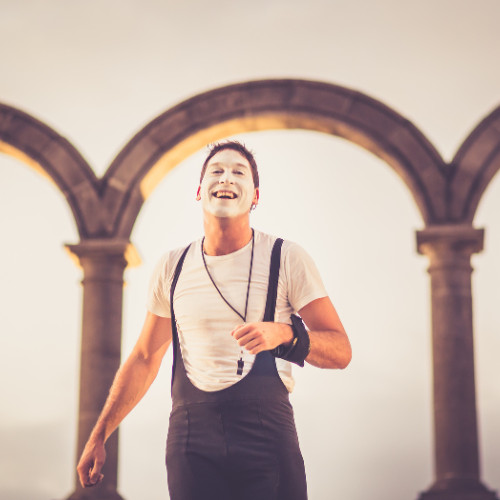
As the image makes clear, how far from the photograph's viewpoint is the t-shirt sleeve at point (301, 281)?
3.64 m

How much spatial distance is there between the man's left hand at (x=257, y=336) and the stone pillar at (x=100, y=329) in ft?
27.8

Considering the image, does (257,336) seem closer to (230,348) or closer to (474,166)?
(230,348)

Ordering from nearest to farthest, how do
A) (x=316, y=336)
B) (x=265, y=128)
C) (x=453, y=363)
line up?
(x=316, y=336) → (x=453, y=363) → (x=265, y=128)

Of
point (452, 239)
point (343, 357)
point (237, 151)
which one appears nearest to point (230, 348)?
point (343, 357)

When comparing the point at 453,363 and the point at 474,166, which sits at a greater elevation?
the point at 474,166

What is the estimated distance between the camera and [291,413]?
3.53 m

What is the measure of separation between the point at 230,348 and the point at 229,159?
713 mm

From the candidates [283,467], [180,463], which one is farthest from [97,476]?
[283,467]

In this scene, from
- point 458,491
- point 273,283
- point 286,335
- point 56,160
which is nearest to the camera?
point 286,335

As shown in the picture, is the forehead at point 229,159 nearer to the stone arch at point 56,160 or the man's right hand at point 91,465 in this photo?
the man's right hand at point 91,465

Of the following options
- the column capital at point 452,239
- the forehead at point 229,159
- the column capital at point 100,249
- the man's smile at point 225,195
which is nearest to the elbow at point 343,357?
the man's smile at point 225,195

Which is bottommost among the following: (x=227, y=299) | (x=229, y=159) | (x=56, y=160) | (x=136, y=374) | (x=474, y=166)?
(x=136, y=374)

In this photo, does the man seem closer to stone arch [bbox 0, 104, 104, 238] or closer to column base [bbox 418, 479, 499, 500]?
column base [bbox 418, 479, 499, 500]

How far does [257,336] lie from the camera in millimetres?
3162
